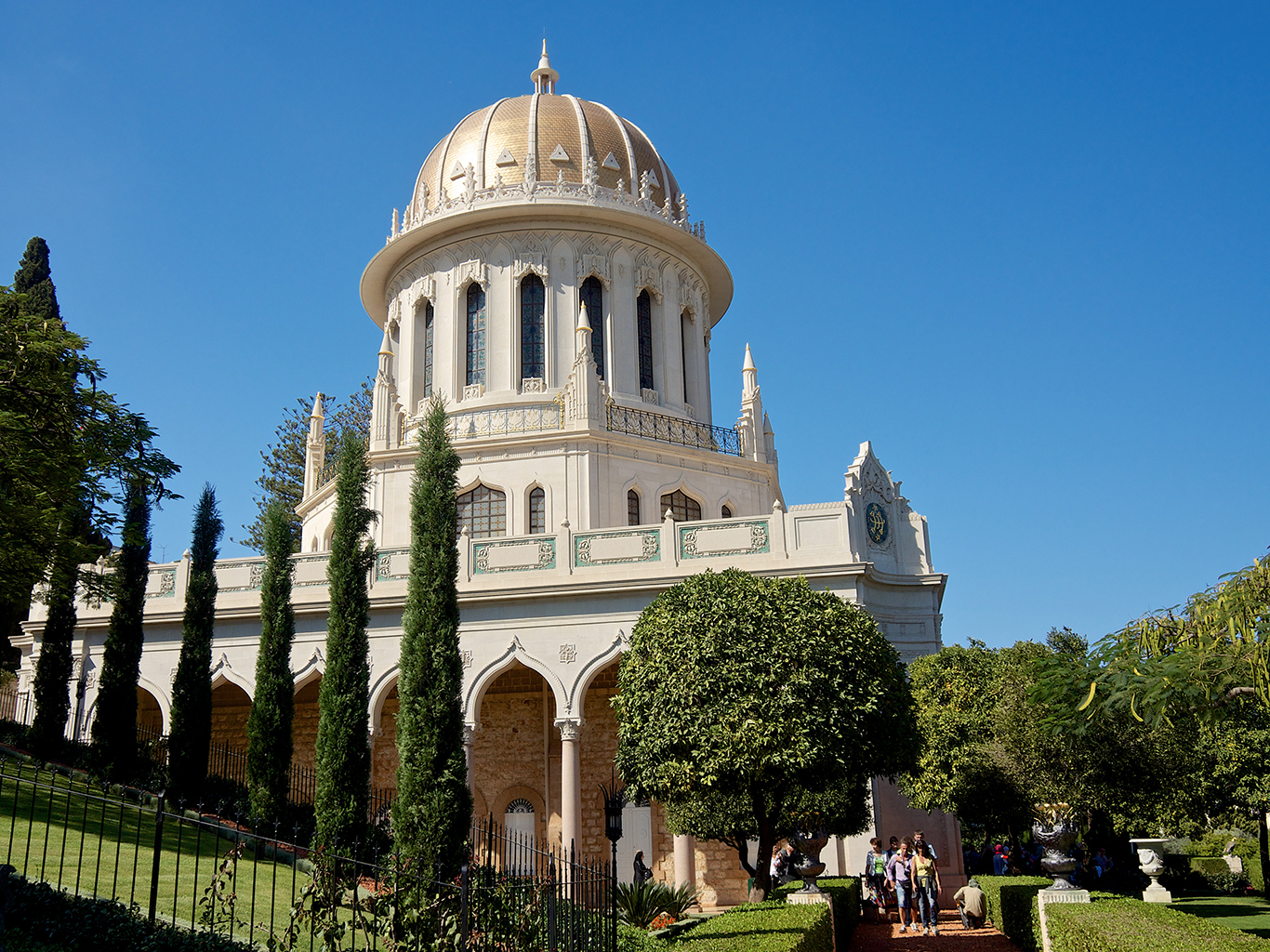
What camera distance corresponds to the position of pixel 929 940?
18578 millimetres

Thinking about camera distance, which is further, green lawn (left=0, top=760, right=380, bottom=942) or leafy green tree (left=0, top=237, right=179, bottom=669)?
leafy green tree (left=0, top=237, right=179, bottom=669)

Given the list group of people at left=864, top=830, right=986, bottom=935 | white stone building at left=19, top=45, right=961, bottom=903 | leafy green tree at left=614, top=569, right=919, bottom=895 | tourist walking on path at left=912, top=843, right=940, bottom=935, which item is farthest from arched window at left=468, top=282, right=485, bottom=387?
tourist walking on path at left=912, top=843, right=940, bottom=935

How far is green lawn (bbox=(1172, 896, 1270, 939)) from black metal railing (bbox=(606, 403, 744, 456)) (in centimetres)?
1521

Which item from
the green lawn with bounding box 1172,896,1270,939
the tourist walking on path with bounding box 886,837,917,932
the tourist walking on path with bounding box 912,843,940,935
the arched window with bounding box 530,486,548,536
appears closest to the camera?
the tourist walking on path with bounding box 912,843,940,935

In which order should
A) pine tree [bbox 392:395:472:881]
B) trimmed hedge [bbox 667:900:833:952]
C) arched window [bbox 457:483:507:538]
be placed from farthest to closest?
arched window [bbox 457:483:507:538]
pine tree [bbox 392:395:472:881]
trimmed hedge [bbox 667:900:833:952]

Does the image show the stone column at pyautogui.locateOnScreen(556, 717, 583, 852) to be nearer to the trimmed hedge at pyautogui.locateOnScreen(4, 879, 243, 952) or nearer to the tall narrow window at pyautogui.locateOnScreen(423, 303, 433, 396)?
the trimmed hedge at pyautogui.locateOnScreen(4, 879, 243, 952)

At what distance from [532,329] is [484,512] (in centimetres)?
606

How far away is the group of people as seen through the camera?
1947 centimetres

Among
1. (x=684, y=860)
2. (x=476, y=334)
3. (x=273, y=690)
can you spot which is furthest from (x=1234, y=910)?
(x=476, y=334)

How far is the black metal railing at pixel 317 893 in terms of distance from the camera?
10852 mm

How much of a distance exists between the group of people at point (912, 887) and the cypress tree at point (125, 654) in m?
14.8

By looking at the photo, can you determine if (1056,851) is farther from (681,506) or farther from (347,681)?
(681,506)

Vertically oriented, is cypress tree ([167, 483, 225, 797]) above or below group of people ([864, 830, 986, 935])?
above

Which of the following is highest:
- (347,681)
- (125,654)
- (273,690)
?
(125,654)
